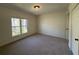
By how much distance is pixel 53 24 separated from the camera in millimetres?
6328

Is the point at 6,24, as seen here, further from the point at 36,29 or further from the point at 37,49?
the point at 36,29

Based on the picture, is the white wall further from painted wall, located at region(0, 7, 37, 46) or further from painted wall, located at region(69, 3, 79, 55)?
painted wall, located at region(69, 3, 79, 55)

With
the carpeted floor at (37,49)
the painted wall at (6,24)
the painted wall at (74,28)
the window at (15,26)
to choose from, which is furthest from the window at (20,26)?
the painted wall at (74,28)

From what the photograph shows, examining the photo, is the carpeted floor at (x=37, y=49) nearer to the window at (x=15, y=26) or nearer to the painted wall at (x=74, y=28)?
the painted wall at (x=74, y=28)

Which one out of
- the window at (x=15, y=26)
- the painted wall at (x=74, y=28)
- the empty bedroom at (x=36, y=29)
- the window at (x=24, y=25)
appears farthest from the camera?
the window at (x=24, y=25)

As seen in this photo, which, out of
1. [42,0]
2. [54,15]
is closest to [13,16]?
[54,15]

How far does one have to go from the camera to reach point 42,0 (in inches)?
34.1

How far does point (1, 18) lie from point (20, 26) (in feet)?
6.60

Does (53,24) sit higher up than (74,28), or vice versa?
(53,24)

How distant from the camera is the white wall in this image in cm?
573

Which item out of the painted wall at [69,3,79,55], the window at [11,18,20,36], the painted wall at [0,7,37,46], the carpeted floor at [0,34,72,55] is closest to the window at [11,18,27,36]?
the window at [11,18,20,36]

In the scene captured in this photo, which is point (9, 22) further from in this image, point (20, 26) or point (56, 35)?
point (56, 35)

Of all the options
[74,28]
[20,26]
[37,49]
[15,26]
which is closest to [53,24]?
[20,26]

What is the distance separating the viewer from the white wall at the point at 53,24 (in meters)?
5.73
